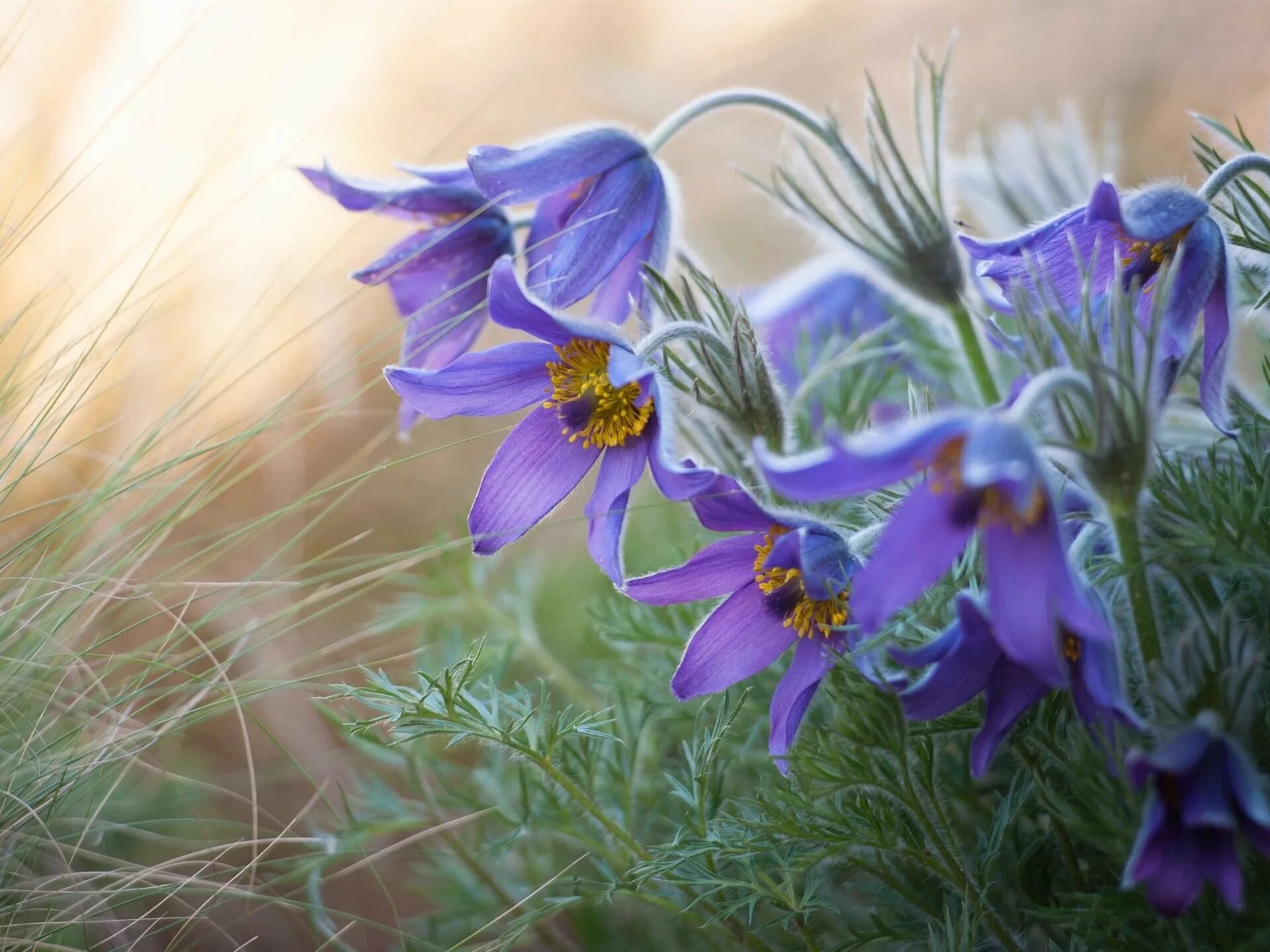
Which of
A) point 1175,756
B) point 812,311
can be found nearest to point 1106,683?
point 1175,756

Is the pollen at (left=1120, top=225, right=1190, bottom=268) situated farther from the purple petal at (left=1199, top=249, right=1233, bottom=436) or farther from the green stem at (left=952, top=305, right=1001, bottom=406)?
the green stem at (left=952, top=305, right=1001, bottom=406)

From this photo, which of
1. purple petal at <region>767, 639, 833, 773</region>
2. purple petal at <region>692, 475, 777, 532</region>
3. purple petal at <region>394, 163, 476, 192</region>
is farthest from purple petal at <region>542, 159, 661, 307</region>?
purple petal at <region>767, 639, 833, 773</region>

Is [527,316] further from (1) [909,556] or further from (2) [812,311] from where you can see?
(2) [812,311]

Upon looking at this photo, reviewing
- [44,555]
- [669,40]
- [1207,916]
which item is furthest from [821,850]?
[669,40]

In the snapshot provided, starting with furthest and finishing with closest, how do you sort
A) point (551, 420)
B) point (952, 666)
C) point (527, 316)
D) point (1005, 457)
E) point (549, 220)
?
point (549, 220)
point (551, 420)
point (527, 316)
point (952, 666)
point (1005, 457)

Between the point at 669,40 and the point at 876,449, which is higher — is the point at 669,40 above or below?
above

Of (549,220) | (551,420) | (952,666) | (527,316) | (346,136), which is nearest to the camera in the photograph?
(952,666)

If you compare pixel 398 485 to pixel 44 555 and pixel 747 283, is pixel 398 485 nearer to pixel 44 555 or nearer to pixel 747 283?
pixel 747 283
